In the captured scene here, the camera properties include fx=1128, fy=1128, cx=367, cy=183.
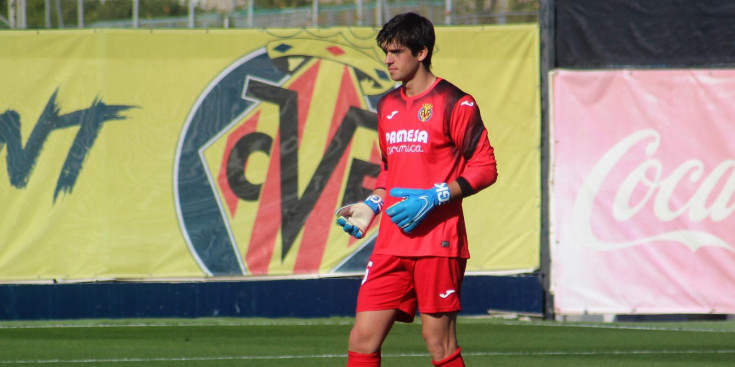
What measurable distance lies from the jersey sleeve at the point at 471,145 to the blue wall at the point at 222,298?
586cm

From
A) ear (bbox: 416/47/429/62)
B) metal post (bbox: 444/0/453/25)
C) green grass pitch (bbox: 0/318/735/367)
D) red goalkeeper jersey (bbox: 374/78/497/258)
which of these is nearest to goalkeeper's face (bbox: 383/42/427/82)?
ear (bbox: 416/47/429/62)

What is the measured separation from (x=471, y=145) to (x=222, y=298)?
614 centimetres

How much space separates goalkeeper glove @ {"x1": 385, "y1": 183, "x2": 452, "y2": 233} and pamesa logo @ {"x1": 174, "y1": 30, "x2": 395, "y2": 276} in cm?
580

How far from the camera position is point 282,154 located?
10812mm

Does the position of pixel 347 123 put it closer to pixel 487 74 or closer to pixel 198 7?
pixel 487 74

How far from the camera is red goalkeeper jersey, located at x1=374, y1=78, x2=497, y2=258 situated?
5031mm

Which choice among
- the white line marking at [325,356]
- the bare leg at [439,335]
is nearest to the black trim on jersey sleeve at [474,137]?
the bare leg at [439,335]

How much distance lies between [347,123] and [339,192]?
668 mm

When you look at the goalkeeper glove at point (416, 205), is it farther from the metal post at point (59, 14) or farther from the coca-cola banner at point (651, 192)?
the metal post at point (59, 14)

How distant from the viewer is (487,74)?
10.9m

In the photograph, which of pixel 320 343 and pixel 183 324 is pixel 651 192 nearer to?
pixel 320 343

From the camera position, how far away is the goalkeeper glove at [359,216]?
512 centimetres

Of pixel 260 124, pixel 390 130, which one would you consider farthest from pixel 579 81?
pixel 390 130

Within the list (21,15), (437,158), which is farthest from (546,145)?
(437,158)
